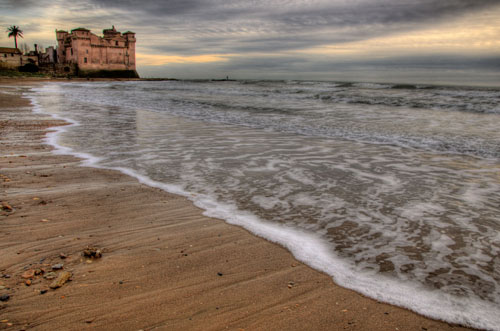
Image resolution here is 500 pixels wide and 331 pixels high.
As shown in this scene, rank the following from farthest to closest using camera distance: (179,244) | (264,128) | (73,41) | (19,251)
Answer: (73,41), (264,128), (179,244), (19,251)

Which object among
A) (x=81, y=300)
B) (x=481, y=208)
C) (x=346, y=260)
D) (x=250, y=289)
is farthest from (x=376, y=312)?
(x=481, y=208)

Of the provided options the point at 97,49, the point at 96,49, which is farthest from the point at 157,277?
the point at 97,49

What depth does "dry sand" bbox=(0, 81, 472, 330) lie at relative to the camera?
1.68 metres

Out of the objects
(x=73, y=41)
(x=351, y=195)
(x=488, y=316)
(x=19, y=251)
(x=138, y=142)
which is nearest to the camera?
(x=488, y=316)

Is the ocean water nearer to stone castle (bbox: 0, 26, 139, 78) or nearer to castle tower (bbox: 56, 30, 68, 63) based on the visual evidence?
stone castle (bbox: 0, 26, 139, 78)

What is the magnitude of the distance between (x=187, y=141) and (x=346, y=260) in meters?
5.14

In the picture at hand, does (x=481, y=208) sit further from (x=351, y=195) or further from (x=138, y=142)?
(x=138, y=142)

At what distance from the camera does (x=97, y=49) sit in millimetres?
78312

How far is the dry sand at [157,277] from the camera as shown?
1.68m

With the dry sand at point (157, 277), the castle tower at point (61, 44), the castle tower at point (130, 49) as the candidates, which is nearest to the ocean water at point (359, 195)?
the dry sand at point (157, 277)

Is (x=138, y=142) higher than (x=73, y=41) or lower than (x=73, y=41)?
lower

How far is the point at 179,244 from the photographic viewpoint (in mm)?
2510

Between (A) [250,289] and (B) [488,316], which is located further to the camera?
(A) [250,289]

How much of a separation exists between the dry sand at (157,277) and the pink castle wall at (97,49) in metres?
85.4
